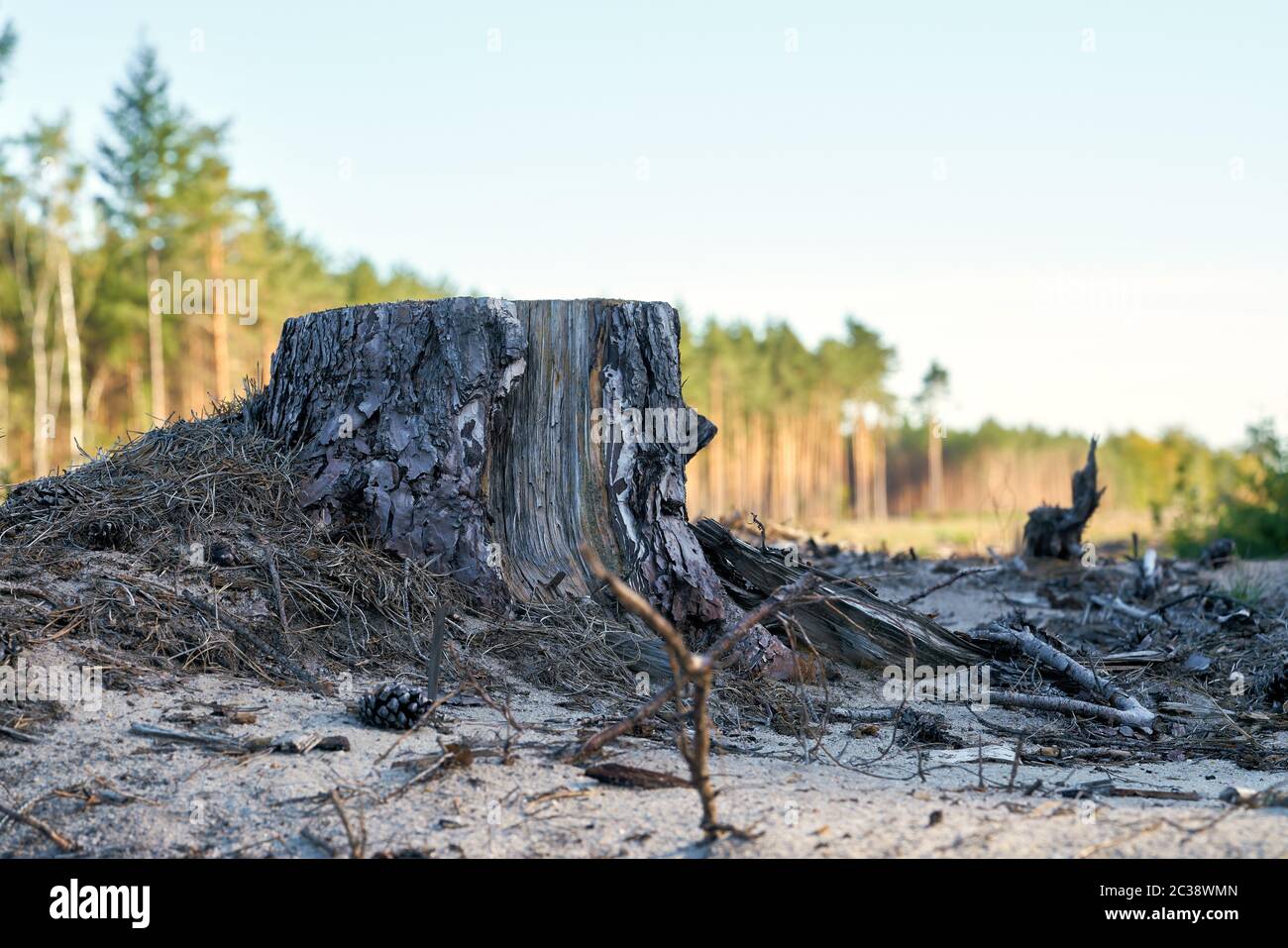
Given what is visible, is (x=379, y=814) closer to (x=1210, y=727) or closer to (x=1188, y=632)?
(x=1210, y=727)

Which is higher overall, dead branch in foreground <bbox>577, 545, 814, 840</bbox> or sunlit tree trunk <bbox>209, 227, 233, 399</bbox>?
sunlit tree trunk <bbox>209, 227, 233, 399</bbox>

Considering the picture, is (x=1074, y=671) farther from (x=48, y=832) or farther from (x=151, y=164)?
(x=151, y=164)

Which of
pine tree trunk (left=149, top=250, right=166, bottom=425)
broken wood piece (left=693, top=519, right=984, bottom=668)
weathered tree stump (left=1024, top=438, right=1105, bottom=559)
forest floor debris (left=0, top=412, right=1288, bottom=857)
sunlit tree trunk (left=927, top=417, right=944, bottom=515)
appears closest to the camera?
forest floor debris (left=0, top=412, right=1288, bottom=857)

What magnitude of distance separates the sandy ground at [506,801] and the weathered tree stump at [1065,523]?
6.55m

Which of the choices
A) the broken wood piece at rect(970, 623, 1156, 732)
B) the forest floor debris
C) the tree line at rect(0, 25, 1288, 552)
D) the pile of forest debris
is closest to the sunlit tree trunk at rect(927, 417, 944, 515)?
the tree line at rect(0, 25, 1288, 552)

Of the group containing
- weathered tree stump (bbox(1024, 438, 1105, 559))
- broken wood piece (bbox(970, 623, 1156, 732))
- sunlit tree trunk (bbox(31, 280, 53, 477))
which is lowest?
broken wood piece (bbox(970, 623, 1156, 732))

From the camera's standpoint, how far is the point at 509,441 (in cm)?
526

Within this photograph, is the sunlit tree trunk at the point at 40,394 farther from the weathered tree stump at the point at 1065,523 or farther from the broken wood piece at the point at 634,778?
the broken wood piece at the point at 634,778

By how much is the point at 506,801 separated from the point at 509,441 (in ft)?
8.63

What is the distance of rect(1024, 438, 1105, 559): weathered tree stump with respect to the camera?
389 inches

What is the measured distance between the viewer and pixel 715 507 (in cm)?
A: 5497

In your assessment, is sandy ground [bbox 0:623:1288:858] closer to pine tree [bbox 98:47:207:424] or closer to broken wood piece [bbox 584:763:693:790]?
broken wood piece [bbox 584:763:693:790]

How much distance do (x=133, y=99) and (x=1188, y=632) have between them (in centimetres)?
3676

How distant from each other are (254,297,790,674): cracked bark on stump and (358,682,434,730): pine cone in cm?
135
